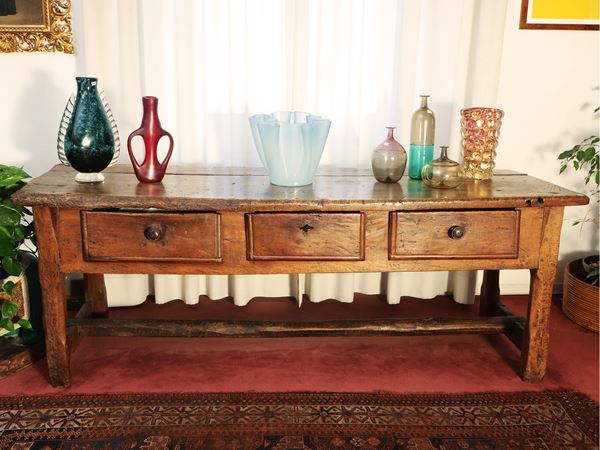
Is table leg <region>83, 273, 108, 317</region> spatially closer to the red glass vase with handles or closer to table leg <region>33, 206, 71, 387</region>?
table leg <region>33, 206, 71, 387</region>

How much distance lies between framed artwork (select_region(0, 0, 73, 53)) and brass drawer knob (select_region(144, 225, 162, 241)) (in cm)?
120

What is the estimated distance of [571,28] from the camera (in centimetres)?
272

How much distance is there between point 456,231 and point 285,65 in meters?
1.21

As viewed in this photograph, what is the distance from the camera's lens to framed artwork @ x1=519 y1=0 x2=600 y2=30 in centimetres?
269

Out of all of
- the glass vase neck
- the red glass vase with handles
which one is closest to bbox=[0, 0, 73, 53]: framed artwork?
the glass vase neck

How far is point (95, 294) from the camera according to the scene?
8.30 ft

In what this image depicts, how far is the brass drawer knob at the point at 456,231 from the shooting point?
190 centimetres

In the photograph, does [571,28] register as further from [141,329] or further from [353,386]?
[141,329]

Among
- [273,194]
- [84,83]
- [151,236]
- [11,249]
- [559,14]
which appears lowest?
[11,249]

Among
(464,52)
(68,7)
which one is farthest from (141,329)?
(464,52)

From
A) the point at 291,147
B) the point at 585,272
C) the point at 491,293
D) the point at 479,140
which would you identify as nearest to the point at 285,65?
the point at 291,147

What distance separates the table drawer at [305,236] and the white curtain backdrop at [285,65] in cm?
89

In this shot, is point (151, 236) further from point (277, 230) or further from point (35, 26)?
point (35, 26)

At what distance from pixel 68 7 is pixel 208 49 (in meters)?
0.65
